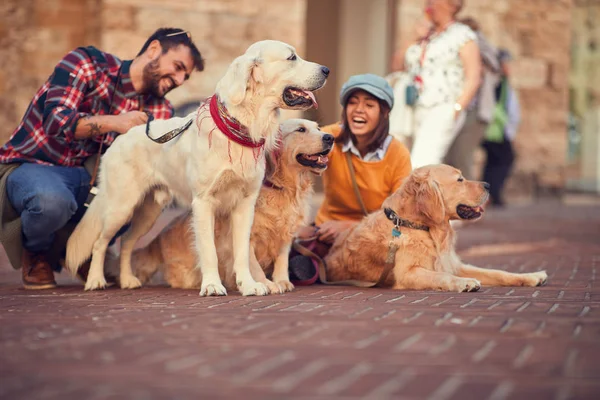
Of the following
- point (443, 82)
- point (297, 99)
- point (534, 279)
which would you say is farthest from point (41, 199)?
point (443, 82)

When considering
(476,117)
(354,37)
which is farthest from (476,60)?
(354,37)

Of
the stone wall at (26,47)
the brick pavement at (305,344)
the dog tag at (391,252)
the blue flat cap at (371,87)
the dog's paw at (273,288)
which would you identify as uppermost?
the stone wall at (26,47)

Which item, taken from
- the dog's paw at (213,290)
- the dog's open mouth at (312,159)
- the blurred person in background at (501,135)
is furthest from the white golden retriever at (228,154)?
the blurred person in background at (501,135)

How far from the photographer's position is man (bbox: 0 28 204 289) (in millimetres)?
5613

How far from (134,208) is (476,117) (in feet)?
17.0

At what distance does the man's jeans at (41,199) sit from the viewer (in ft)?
18.2

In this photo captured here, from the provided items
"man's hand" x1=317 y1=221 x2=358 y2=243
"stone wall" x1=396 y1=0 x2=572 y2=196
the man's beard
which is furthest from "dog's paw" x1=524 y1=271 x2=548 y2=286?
"stone wall" x1=396 y1=0 x2=572 y2=196

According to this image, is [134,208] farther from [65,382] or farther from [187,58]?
[65,382]

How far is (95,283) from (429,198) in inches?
81.9

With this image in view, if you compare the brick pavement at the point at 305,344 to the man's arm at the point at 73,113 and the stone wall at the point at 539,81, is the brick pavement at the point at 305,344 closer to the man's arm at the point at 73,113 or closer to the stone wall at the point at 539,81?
the man's arm at the point at 73,113

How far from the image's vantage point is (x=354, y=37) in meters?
15.4

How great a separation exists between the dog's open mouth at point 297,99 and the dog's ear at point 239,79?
8.1 inches

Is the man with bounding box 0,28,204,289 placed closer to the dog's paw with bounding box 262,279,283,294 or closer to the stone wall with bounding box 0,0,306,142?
the dog's paw with bounding box 262,279,283,294

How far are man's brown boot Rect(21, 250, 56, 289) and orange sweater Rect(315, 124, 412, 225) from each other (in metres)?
1.93
